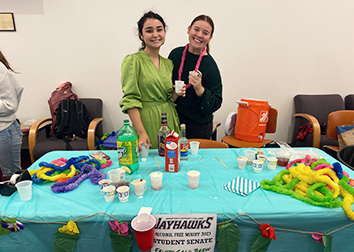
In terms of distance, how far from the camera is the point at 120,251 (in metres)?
0.96

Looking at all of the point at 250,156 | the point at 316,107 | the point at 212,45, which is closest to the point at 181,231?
the point at 250,156

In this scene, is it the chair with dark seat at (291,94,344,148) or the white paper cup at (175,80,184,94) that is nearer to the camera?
the white paper cup at (175,80,184,94)

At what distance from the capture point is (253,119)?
8.48 feet

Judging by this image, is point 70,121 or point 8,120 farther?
point 70,121

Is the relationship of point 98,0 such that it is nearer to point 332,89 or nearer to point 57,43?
point 57,43

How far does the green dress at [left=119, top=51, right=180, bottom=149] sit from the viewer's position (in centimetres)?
152

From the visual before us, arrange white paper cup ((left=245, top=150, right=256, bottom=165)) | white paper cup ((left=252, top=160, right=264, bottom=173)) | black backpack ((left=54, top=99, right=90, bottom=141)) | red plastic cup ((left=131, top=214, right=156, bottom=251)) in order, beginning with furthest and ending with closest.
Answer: black backpack ((left=54, top=99, right=90, bottom=141)), white paper cup ((left=245, top=150, right=256, bottom=165)), white paper cup ((left=252, top=160, right=264, bottom=173)), red plastic cup ((left=131, top=214, right=156, bottom=251))

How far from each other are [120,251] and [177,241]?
255 mm

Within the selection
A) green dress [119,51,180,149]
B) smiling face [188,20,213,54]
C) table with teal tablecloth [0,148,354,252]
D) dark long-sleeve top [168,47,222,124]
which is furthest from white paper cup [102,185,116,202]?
smiling face [188,20,213,54]

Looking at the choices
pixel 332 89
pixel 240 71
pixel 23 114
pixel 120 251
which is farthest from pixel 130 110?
pixel 332 89

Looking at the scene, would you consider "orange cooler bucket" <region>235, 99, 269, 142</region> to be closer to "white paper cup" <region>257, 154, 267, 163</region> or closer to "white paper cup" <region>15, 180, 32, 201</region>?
"white paper cup" <region>257, 154, 267, 163</region>

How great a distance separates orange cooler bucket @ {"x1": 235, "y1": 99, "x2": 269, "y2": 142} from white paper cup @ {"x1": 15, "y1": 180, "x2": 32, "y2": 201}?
7.36ft

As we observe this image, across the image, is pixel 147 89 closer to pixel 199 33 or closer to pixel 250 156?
pixel 199 33

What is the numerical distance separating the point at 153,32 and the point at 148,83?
0.35 m
